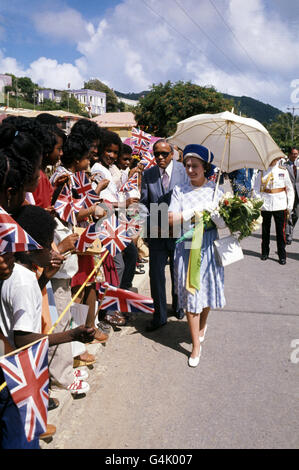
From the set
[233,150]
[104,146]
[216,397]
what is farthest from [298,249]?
[216,397]

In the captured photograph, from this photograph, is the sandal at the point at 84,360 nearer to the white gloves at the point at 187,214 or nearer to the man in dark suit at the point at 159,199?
the man in dark suit at the point at 159,199

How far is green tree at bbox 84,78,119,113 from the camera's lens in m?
119

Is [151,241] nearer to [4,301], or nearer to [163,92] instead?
[4,301]

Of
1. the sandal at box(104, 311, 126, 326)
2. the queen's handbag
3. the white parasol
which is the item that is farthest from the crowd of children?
the queen's handbag

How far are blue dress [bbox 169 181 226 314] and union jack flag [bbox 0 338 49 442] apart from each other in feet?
6.85

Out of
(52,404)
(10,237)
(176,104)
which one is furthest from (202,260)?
(176,104)

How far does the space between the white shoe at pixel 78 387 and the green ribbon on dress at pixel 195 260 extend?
4.07 ft

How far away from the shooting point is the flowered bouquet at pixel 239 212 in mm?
3744

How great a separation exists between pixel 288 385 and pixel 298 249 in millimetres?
5735

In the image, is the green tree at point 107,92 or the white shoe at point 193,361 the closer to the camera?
the white shoe at point 193,361

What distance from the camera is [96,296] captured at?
4141 mm

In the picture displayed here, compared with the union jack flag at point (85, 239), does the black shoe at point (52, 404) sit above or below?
below

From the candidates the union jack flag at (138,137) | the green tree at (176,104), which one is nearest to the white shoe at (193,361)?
the union jack flag at (138,137)

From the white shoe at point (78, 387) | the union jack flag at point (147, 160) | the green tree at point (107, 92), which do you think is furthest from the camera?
the green tree at point (107, 92)
